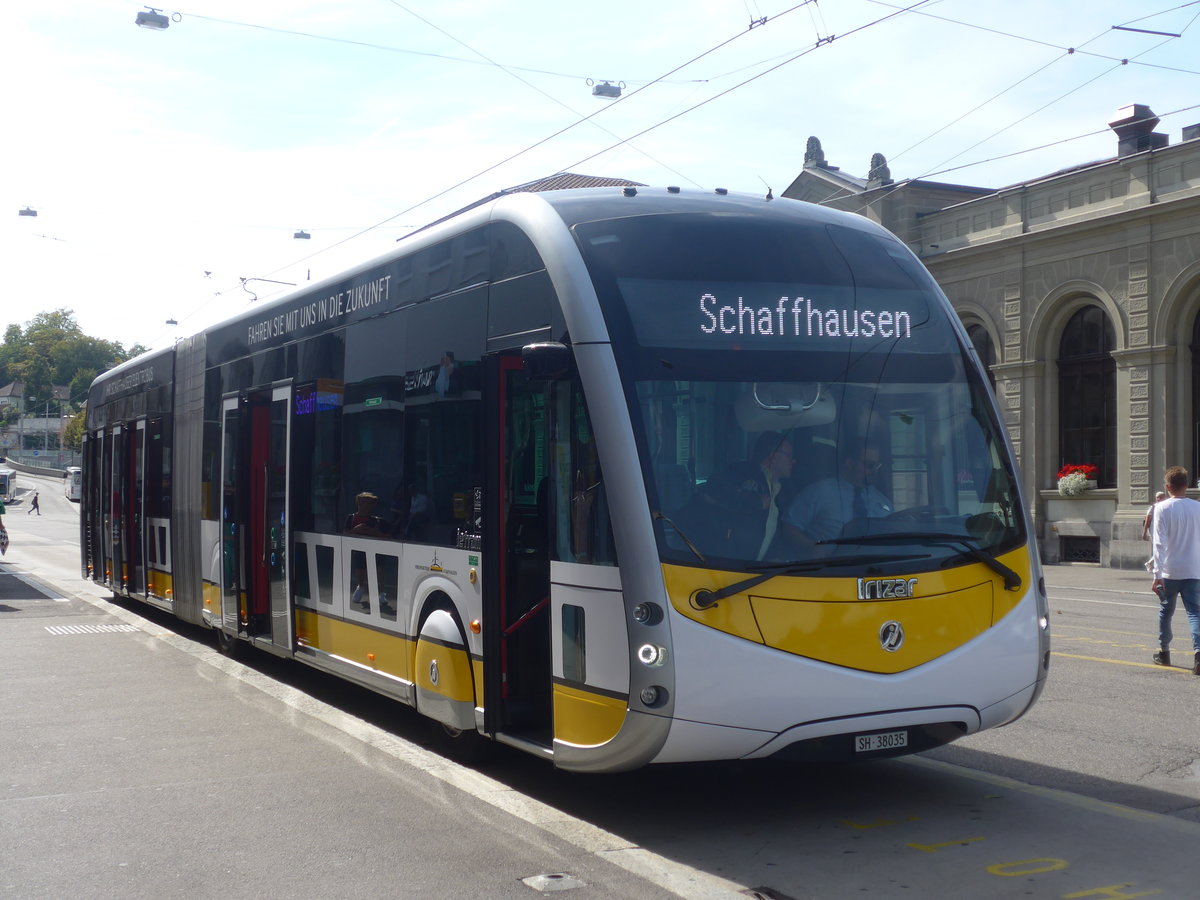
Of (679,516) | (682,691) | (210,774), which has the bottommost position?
(210,774)

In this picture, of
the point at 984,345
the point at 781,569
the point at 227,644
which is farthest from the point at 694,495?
the point at 984,345

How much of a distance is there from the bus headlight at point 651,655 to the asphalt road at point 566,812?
852mm

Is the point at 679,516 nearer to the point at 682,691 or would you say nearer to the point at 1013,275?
the point at 682,691

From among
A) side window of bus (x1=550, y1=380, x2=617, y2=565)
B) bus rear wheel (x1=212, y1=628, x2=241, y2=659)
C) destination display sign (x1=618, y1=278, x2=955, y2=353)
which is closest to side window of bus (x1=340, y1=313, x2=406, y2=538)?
side window of bus (x1=550, y1=380, x2=617, y2=565)

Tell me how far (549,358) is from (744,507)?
1142 millimetres

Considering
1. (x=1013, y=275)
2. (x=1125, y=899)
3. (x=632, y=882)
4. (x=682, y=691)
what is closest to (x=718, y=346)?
(x=682, y=691)

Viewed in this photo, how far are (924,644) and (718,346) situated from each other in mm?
1686

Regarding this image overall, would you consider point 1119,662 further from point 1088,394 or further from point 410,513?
point 1088,394

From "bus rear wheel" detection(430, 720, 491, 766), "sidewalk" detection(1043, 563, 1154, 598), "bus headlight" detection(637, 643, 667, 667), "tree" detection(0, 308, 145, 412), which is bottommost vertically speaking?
"sidewalk" detection(1043, 563, 1154, 598)

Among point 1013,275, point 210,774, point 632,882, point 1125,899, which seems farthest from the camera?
point 1013,275

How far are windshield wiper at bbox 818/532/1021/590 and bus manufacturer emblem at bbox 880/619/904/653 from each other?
0.39 meters

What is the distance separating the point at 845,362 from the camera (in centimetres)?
647

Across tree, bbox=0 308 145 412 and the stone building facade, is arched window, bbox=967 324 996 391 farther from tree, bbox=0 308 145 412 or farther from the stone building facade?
tree, bbox=0 308 145 412

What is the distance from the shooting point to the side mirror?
6203 millimetres
